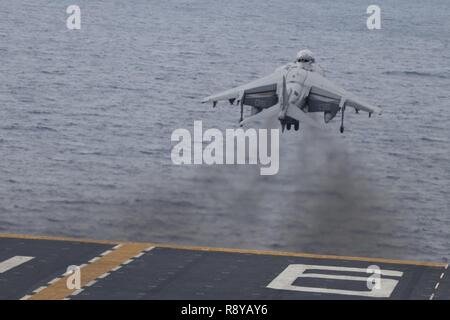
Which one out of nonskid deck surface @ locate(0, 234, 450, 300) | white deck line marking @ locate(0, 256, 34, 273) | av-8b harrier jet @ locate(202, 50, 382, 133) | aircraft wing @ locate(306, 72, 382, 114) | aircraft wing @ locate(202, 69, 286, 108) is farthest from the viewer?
white deck line marking @ locate(0, 256, 34, 273)

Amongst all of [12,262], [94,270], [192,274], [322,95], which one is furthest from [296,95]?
[12,262]

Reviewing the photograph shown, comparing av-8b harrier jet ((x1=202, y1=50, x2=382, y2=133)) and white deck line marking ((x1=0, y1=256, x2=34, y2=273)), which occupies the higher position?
av-8b harrier jet ((x1=202, y1=50, x2=382, y2=133))

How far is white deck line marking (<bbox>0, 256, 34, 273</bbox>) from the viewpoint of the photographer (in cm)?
12988

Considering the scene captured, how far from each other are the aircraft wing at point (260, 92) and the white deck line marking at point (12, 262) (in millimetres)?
31927

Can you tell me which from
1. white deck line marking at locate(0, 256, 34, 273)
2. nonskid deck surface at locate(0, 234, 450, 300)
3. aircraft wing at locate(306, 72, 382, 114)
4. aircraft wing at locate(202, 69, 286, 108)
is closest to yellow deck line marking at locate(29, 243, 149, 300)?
nonskid deck surface at locate(0, 234, 450, 300)

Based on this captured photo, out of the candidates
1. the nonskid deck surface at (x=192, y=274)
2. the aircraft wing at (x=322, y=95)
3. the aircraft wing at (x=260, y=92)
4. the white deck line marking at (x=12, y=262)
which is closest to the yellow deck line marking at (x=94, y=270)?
the nonskid deck surface at (x=192, y=274)

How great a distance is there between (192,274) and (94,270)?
38.1 ft

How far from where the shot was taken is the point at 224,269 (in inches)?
5261

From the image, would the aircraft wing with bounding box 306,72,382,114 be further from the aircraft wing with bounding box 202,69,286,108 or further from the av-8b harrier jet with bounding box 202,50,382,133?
the aircraft wing with bounding box 202,69,286,108

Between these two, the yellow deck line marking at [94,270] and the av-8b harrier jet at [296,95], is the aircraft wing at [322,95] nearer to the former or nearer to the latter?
the av-8b harrier jet at [296,95]

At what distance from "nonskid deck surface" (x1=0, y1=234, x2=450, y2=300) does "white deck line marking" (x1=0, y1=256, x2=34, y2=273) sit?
0.12 m

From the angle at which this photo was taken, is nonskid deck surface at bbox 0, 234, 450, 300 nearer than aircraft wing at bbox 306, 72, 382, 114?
No

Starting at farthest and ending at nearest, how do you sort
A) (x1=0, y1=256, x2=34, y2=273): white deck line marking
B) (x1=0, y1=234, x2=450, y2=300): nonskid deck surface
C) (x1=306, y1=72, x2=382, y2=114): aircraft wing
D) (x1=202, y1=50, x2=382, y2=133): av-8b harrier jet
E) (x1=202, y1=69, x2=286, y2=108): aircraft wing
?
(x1=0, y1=256, x2=34, y2=273): white deck line marking, (x1=0, y1=234, x2=450, y2=300): nonskid deck surface, (x1=202, y1=69, x2=286, y2=108): aircraft wing, (x1=306, y1=72, x2=382, y2=114): aircraft wing, (x1=202, y1=50, x2=382, y2=133): av-8b harrier jet
